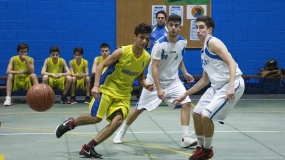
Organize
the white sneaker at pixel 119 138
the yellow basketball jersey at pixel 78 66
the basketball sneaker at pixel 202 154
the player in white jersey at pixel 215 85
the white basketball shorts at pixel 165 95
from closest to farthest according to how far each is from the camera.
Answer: the player in white jersey at pixel 215 85 → the basketball sneaker at pixel 202 154 → the white sneaker at pixel 119 138 → the white basketball shorts at pixel 165 95 → the yellow basketball jersey at pixel 78 66

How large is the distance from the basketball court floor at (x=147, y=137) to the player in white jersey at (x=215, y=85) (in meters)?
0.49

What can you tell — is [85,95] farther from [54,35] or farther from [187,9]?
[187,9]

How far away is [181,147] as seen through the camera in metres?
6.77

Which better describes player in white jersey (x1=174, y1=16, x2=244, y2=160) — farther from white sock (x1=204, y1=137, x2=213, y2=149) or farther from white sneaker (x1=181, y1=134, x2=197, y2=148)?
white sneaker (x1=181, y1=134, x2=197, y2=148)

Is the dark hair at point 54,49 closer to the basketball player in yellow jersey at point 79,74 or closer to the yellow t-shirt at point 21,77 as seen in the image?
the basketball player in yellow jersey at point 79,74

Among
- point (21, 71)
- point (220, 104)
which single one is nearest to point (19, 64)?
point (21, 71)

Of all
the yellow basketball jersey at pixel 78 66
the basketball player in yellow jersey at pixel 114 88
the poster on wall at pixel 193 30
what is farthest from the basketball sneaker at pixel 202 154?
the poster on wall at pixel 193 30

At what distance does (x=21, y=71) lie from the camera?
1184cm

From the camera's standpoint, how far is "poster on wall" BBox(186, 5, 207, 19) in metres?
13.2

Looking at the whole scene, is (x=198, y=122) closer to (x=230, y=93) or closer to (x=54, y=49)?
(x=230, y=93)

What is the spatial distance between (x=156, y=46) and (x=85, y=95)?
6504 millimetres

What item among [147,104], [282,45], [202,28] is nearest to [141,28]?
[202,28]

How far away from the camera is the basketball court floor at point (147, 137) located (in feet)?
20.6

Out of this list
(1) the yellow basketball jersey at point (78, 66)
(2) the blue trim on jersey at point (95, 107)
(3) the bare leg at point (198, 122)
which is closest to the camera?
(3) the bare leg at point (198, 122)
